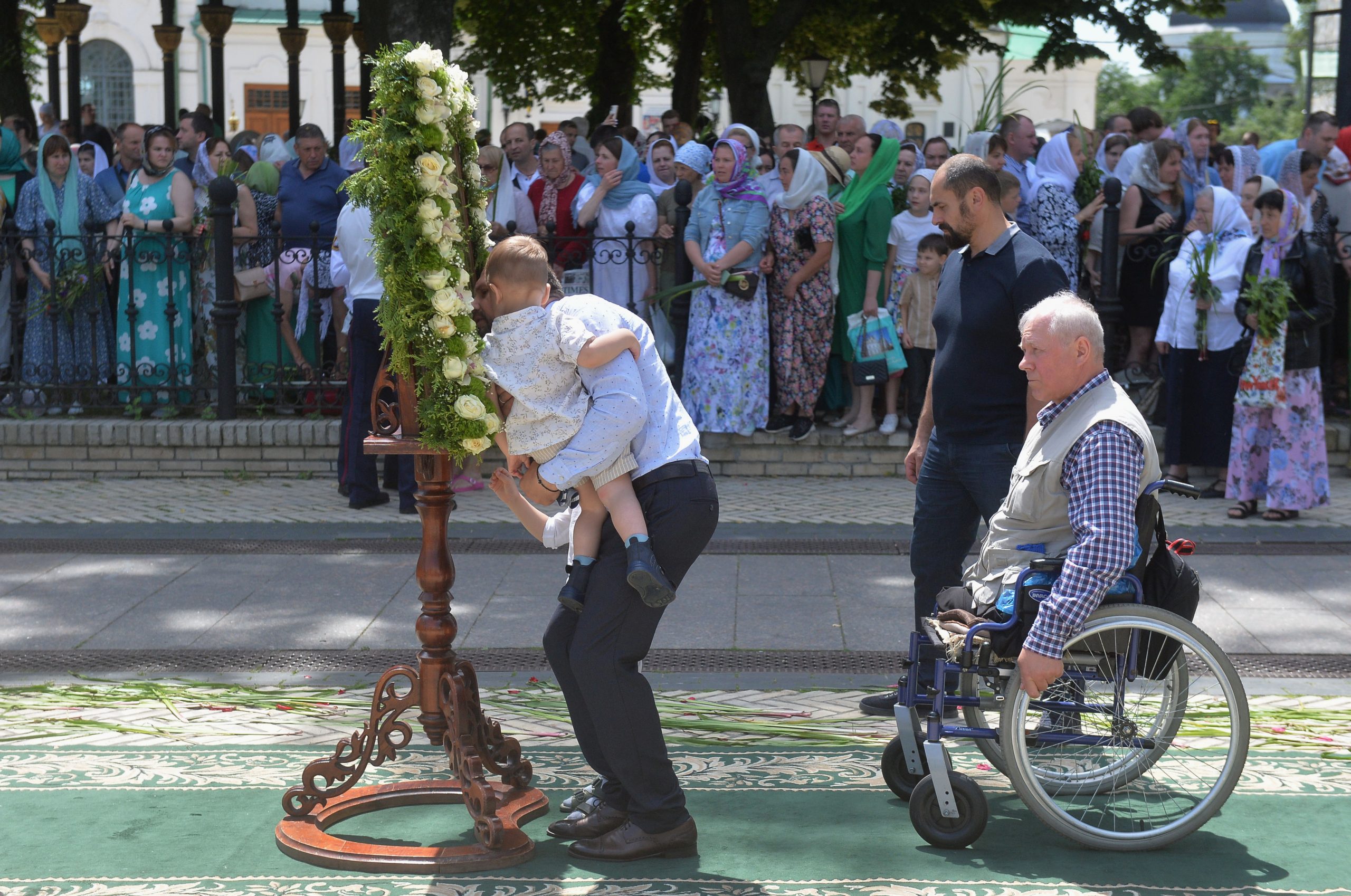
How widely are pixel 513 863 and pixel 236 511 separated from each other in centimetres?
568

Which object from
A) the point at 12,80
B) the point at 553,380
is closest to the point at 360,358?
the point at 553,380

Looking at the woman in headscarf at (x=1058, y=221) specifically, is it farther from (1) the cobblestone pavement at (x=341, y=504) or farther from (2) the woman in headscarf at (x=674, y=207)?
(2) the woman in headscarf at (x=674, y=207)

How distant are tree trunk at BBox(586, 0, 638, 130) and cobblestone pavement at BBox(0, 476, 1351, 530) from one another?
42.8 feet

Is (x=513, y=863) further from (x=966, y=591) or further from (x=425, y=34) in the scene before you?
(x=425, y=34)

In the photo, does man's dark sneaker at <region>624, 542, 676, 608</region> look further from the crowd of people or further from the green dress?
the green dress

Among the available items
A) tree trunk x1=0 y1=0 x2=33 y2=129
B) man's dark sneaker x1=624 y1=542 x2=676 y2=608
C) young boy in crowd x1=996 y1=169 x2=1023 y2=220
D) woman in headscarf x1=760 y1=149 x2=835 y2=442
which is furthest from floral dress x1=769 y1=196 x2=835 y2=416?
tree trunk x1=0 y1=0 x2=33 y2=129

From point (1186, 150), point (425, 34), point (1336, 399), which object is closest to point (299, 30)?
point (425, 34)

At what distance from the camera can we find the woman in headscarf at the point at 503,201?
1033 cm

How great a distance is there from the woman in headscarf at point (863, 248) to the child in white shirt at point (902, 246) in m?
0.08

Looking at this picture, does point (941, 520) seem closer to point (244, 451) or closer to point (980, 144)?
point (980, 144)

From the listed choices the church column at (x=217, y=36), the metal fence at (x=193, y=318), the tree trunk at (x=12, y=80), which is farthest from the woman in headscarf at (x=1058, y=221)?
the church column at (x=217, y=36)

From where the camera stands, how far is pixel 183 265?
10.9 metres

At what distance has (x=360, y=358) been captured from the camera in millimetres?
9062

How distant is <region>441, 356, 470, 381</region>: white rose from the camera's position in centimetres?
417
